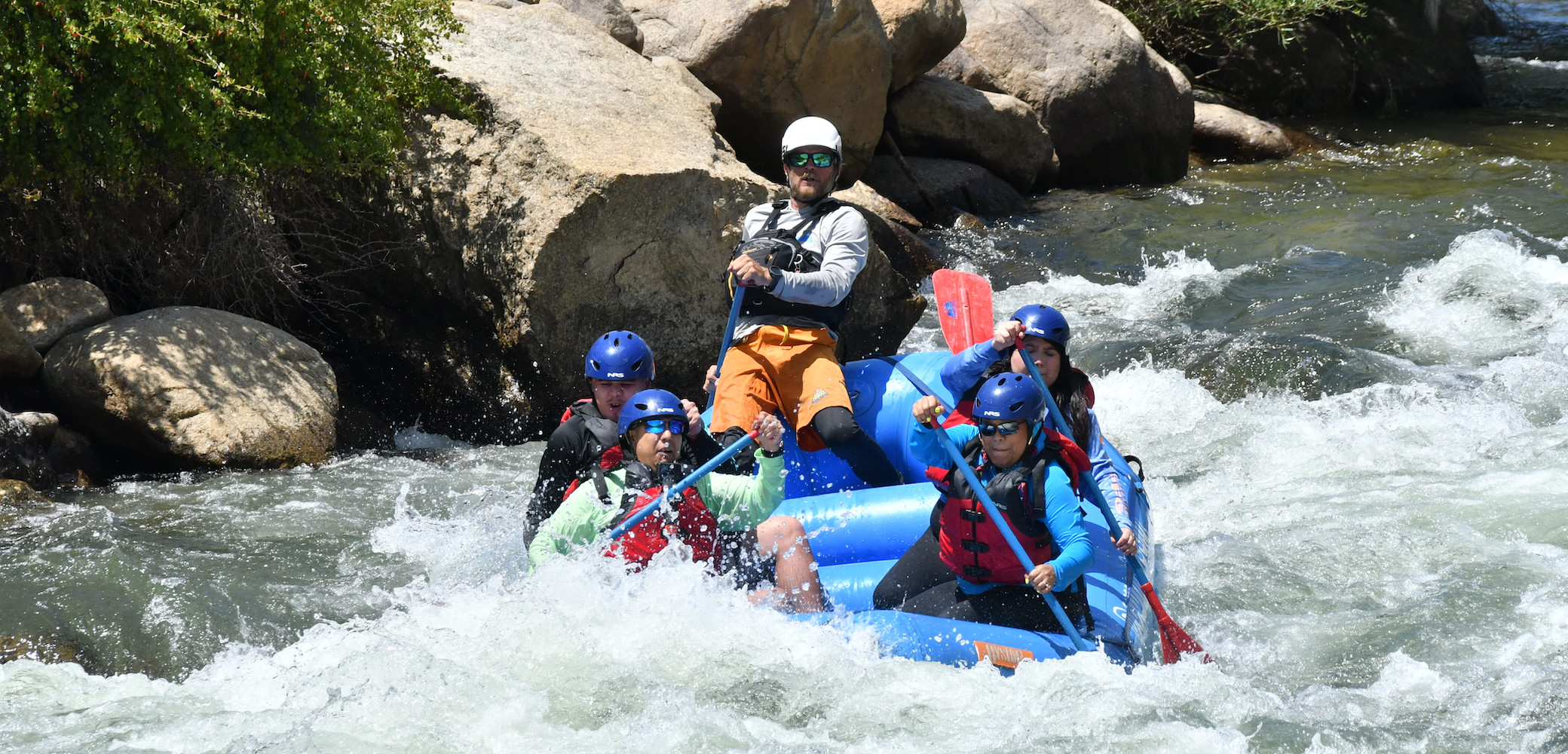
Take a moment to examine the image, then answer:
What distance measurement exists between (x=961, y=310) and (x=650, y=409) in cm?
184

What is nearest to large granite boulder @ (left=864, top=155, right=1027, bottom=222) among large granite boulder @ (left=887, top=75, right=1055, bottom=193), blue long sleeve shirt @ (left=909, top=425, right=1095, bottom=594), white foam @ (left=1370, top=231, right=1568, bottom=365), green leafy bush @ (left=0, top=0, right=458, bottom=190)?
large granite boulder @ (left=887, top=75, right=1055, bottom=193)

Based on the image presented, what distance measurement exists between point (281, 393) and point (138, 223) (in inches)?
57.8

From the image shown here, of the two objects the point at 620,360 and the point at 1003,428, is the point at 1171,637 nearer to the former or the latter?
the point at 1003,428

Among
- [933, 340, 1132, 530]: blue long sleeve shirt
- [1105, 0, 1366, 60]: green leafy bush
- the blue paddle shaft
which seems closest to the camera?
the blue paddle shaft

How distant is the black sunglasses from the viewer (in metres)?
5.11

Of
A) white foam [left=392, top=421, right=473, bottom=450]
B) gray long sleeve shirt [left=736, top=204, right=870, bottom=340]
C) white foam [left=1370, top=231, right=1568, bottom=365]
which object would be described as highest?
gray long sleeve shirt [left=736, top=204, right=870, bottom=340]

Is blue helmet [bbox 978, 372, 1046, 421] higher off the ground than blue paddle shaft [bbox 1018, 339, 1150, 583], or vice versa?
blue helmet [bbox 978, 372, 1046, 421]

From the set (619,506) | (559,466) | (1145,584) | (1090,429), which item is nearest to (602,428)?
(559,466)

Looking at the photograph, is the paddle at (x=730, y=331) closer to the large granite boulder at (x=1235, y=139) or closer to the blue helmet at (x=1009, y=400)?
the blue helmet at (x=1009, y=400)

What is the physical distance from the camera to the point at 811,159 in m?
5.13

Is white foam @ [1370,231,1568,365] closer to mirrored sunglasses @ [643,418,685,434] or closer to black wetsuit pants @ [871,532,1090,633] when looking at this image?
black wetsuit pants @ [871,532,1090,633]

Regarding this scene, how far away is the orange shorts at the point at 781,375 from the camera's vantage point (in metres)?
5.14

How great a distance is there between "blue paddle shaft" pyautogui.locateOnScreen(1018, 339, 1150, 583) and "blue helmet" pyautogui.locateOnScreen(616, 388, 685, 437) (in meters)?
1.21

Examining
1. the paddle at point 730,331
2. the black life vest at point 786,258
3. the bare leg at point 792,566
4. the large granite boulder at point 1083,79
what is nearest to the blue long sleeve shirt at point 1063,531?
the bare leg at point 792,566
